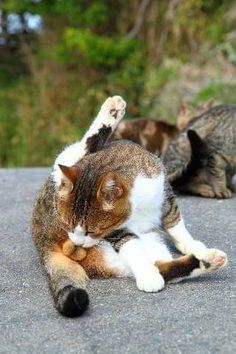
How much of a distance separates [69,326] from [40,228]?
37.8 inches

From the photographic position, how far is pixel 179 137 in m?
6.03

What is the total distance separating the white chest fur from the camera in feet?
11.6

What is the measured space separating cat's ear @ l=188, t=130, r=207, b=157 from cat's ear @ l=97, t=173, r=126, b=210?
2.18m

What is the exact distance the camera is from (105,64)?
13281 millimetres

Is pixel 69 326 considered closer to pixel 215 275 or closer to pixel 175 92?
pixel 215 275

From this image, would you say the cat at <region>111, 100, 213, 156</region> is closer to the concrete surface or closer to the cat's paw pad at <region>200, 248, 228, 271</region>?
the concrete surface

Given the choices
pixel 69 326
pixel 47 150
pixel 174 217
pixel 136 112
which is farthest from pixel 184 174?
pixel 47 150

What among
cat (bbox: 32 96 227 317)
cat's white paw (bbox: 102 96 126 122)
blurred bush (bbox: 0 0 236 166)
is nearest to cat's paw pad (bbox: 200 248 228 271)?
cat (bbox: 32 96 227 317)

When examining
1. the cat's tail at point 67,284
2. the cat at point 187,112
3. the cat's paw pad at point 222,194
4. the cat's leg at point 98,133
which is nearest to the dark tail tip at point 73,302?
the cat's tail at point 67,284

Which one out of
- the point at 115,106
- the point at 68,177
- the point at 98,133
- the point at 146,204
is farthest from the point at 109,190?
the point at 115,106

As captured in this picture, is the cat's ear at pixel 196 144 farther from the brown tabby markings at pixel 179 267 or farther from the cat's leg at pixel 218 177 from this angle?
the brown tabby markings at pixel 179 267

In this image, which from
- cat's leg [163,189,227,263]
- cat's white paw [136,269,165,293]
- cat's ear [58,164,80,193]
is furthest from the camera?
cat's leg [163,189,227,263]

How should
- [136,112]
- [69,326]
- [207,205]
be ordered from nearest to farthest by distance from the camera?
[69,326] → [207,205] → [136,112]

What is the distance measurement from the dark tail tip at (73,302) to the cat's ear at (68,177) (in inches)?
24.7
